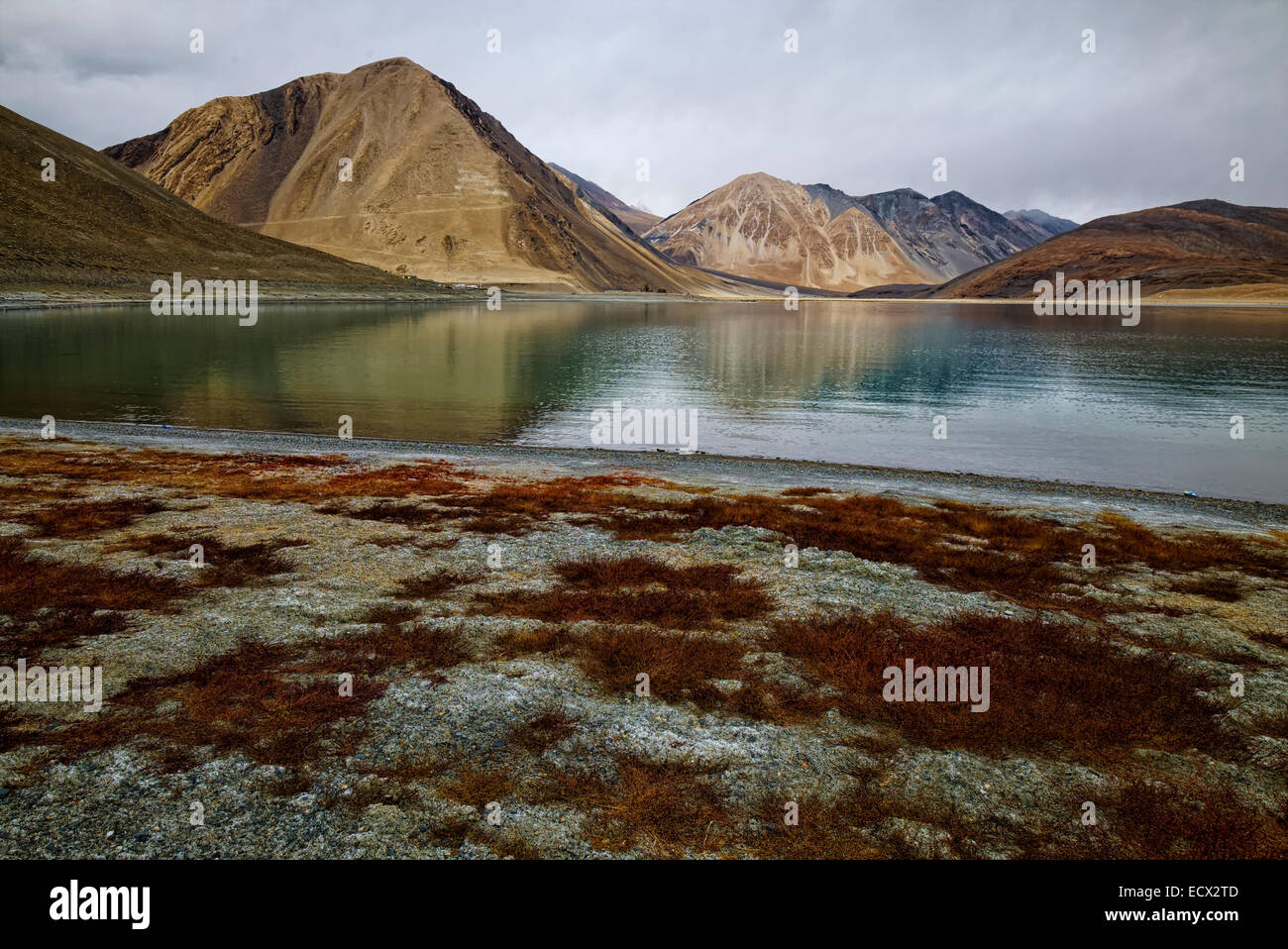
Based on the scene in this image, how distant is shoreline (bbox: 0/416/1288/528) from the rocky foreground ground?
3670mm

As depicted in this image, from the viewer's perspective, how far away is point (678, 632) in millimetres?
10273

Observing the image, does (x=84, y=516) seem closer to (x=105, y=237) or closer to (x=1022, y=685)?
(x=1022, y=685)

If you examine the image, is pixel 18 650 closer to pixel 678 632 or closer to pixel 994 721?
pixel 678 632

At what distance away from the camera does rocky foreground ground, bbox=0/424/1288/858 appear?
6234mm

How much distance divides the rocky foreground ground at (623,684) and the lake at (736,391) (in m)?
13.7

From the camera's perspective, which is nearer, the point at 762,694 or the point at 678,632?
the point at 762,694

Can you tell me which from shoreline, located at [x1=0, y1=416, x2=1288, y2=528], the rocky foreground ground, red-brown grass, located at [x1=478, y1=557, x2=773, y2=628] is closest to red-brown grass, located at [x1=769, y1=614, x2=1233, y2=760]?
the rocky foreground ground

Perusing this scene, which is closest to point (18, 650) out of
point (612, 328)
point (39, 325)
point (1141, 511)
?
point (1141, 511)

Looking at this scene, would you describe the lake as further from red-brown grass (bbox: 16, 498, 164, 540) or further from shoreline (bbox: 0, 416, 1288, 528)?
red-brown grass (bbox: 16, 498, 164, 540)

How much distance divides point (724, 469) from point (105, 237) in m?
157
